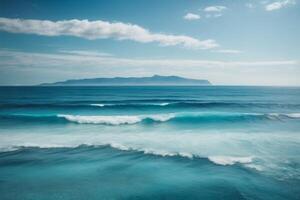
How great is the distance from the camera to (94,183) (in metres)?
7.07

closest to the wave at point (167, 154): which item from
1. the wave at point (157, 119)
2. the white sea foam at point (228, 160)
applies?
the white sea foam at point (228, 160)

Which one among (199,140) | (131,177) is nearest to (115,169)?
(131,177)

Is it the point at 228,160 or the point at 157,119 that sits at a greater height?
the point at 157,119

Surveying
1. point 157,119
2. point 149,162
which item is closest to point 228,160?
point 149,162

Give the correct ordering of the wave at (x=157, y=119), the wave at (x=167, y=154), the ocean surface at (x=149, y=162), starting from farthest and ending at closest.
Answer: the wave at (x=157, y=119), the wave at (x=167, y=154), the ocean surface at (x=149, y=162)

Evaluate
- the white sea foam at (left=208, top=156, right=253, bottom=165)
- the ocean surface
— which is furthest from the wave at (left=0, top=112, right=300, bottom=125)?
the white sea foam at (left=208, top=156, right=253, bottom=165)

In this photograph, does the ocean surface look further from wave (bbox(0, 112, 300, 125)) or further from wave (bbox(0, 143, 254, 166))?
wave (bbox(0, 112, 300, 125))

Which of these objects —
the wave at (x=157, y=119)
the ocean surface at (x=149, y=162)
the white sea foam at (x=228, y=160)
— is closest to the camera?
the ocean surface at (x=149, y=162)

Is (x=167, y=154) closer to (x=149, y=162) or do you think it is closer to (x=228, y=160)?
(x=149, y=162)

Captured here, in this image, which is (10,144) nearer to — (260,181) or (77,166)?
(77,166)

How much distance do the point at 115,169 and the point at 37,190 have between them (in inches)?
102

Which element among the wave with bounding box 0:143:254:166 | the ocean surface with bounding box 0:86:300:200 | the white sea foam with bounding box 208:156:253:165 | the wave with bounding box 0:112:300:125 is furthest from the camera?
the wave with bounding box 0:112:300:125

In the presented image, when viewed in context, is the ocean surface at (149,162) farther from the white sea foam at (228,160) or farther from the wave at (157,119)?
the wave at (157,119)

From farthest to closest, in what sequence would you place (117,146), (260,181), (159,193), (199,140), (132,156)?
(199,140) → (117,146) → (132,156) → (260,181) → (159,193)
